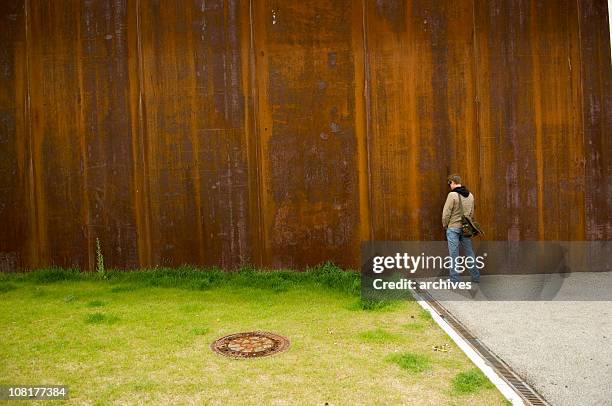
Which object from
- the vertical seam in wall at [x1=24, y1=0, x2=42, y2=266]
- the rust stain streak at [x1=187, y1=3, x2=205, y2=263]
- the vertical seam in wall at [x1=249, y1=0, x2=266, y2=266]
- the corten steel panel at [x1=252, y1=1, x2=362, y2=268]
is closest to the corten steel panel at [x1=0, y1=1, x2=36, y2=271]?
the vertical seam in wall at [x1=24, y1=0, x2=42, y2=266]

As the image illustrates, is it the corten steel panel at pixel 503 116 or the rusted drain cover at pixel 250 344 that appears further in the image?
the corten steel panel at pixel 503 116

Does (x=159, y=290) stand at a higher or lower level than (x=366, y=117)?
lower

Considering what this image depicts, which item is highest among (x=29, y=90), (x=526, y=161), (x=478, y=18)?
(x=478, y=18)

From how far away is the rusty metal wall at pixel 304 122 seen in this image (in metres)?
9.20

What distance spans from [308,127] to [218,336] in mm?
4613

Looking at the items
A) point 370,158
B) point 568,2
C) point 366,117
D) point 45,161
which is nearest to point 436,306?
point 370,158

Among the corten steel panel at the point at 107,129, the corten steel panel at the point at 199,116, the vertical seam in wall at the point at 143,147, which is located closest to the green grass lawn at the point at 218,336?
the vertical seam in wall at the point at 143,147

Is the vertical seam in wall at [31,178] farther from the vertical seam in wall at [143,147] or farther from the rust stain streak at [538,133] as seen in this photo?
the rust stain streak at [538,133]

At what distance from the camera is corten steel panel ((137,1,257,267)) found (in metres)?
9.20

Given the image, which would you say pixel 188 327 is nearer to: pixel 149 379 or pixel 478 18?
pixel 149 379

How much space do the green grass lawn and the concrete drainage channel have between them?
11cm

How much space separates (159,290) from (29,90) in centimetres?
460

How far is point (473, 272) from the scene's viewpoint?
8.33 metres

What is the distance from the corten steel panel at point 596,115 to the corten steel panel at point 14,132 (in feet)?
33.8
